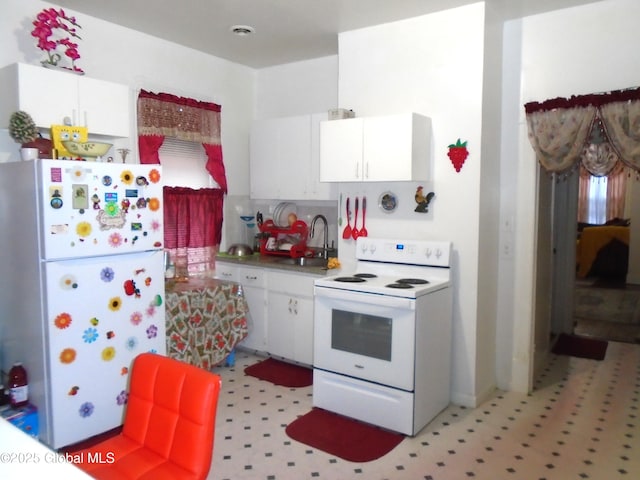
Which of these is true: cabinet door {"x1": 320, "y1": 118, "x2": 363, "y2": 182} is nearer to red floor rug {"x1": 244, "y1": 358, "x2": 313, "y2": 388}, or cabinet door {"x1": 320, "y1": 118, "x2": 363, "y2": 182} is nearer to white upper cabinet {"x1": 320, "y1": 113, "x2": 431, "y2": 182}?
white upper cabinet {"x1": 320, "y1": 113, "x2": 431, "y2": 182}

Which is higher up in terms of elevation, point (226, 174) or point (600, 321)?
point (226, 174)

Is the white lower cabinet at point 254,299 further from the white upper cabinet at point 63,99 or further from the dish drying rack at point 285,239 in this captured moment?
the white upper cabinet at point 63,99

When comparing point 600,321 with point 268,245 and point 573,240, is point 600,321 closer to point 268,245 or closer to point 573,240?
point 573,240

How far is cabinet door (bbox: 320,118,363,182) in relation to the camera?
3.48 metres

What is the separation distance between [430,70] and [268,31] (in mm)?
1296

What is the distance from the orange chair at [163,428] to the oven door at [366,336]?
Answer: 152 cm

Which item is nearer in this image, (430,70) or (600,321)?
(430,70)

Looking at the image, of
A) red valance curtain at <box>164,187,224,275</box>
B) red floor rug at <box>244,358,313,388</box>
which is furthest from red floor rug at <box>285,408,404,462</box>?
red valance curtain at <box>164,187,224,275</box>

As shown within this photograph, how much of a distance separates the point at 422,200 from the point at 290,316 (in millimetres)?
1438

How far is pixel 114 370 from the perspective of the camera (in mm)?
2885

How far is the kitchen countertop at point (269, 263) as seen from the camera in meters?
3.89

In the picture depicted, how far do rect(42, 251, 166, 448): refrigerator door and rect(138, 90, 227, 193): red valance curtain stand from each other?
4.11 feet

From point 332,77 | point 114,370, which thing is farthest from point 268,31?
point 114,370

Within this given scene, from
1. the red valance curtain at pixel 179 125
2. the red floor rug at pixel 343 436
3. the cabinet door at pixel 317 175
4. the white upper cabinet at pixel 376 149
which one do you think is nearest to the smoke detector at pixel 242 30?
the red valance curtain at pixel 179 125
